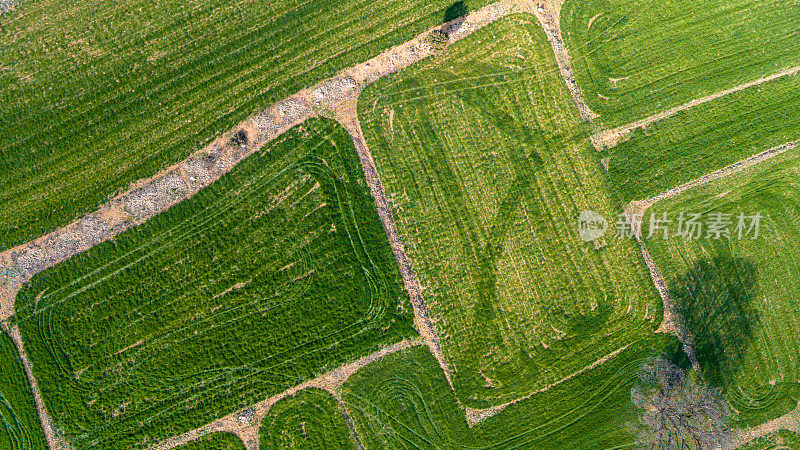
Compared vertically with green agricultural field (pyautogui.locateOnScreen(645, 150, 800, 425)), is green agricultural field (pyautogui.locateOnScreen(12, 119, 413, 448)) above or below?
above

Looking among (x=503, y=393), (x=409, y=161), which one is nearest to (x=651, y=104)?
(x=409, y=161)

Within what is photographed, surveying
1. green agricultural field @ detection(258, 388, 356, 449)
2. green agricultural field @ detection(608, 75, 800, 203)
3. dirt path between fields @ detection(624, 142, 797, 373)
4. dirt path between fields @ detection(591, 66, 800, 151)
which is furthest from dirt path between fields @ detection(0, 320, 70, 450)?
green agricultural field @ detection(608, 75, 800, 203)

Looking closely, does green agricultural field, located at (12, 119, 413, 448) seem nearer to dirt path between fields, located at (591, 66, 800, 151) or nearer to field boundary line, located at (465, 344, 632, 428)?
field boundary line, located at (465, 344, 632, 428)

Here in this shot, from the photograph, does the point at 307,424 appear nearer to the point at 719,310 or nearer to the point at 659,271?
the point at 659,271

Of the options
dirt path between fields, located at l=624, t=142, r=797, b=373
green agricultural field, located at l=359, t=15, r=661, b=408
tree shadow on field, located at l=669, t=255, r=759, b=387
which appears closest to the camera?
green agricultural field, located at l=359, t=15, r=661, b=408

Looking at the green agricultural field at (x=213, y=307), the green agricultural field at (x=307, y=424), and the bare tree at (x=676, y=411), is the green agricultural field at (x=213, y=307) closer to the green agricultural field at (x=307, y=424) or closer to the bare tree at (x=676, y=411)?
the green agricultural field at (x=307, y=424)

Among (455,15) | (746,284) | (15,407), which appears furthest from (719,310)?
(15,407)
